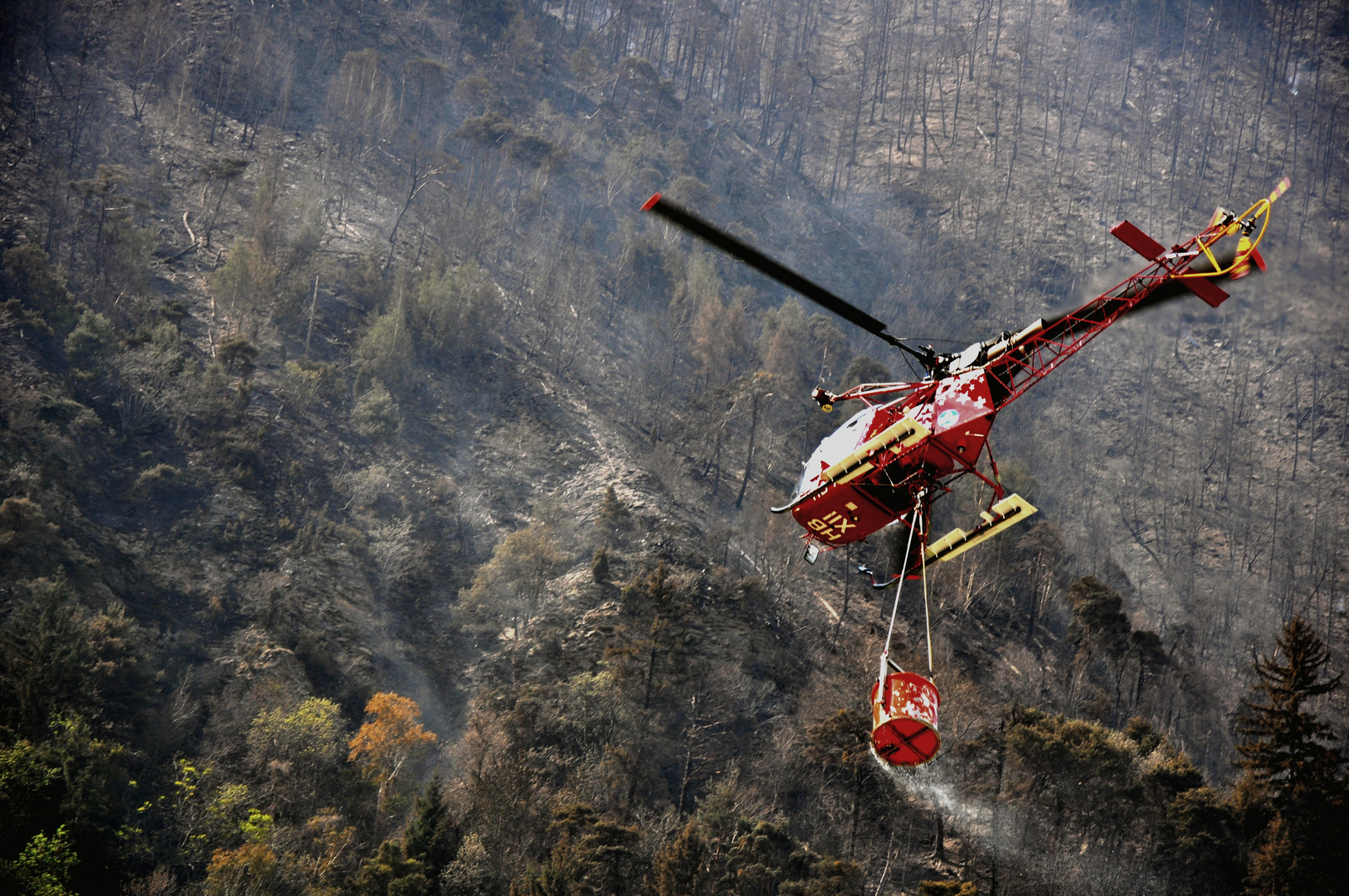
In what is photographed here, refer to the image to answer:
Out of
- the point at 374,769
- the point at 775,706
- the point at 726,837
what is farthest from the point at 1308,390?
the point at 374,769

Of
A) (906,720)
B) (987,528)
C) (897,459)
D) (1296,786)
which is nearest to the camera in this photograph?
(906,720)

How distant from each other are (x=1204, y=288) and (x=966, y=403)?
3871mm

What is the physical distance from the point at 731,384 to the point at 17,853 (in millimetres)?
41980

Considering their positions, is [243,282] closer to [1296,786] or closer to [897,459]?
[897,459]

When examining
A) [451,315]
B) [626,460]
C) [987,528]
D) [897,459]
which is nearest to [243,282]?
[451,315]

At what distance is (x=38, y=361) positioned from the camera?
47750 millimetres

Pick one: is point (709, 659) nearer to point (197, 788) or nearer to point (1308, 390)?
point (197, 788)

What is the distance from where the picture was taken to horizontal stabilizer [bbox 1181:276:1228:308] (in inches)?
590

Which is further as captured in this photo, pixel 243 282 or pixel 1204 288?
pixel 243 282

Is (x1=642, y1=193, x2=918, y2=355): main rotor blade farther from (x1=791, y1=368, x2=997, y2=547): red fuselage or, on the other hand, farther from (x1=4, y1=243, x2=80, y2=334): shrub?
(x1=4, y1=243, x2=80, y2=334): shrub

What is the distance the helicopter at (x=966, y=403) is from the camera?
15.0 m

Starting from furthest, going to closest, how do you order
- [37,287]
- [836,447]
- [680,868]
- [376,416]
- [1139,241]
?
[376,416] → [37,287] → [680,868] → [836,447] → [1139,241]

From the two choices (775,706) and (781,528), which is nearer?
(775,706)

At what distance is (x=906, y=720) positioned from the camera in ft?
Result: 43.8
